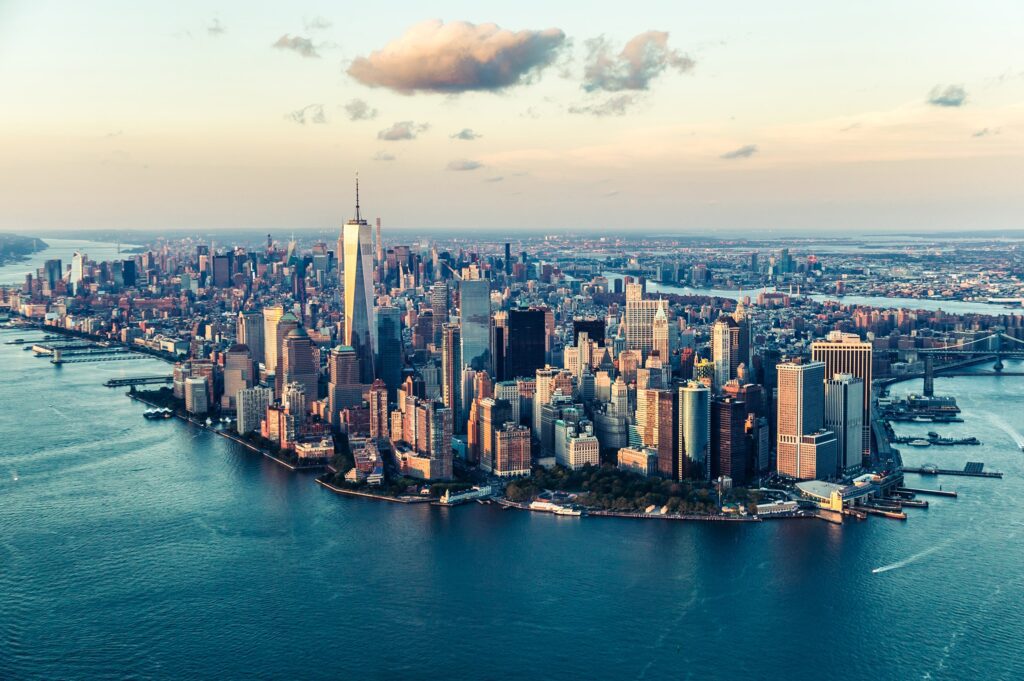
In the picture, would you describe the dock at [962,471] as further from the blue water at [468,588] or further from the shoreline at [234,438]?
the shoreline at [234,438]

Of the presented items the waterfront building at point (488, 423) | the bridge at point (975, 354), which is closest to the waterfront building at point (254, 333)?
the waterfront building at point (488, 423)

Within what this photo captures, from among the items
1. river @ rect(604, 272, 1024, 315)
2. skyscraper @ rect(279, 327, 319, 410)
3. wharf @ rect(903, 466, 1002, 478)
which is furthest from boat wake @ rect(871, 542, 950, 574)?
river @ rect(604, 272, 1024, 315)

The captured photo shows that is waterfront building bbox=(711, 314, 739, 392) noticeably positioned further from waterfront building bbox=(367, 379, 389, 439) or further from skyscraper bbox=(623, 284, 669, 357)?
waterfront building bbox=(367, 379, 389, 439)

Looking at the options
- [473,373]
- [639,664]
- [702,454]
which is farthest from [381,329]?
[639,664]

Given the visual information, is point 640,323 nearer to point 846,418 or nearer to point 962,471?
point 846,418

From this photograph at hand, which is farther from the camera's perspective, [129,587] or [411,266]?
[411,266]

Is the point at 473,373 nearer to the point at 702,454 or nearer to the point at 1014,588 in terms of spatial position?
the point at 702,454
